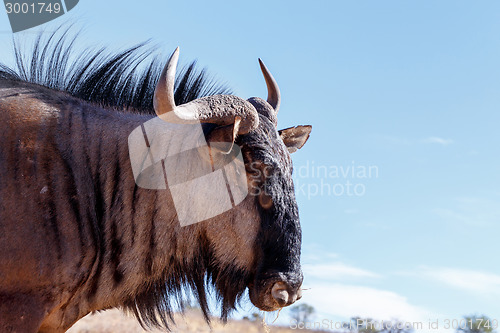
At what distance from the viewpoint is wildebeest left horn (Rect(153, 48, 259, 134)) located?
549 centimetres

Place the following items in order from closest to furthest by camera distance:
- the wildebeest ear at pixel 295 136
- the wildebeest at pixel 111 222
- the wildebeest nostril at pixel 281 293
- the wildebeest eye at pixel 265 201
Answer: the wildebeest at pixel 111 222, the wildebeest nostril at pixel 281 293, the wildebeest eye at pixel 265 201, the wildebeest ear at pixel 295 136

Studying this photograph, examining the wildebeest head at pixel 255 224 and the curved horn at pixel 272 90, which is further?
the curved horn at pixel 272 90

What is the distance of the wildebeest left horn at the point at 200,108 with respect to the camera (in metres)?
5.49

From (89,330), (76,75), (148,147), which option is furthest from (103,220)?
(89,330)

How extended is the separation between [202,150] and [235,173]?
1.32ft

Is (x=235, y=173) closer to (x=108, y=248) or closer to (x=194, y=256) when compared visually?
(x=194, y=256)

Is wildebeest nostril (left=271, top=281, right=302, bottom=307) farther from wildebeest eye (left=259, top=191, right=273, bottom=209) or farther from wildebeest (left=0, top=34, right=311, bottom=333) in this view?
wildebeest eye (left=259, top=191, right=273, bottom=209)

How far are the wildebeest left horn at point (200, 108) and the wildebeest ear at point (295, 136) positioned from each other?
49.2 inches

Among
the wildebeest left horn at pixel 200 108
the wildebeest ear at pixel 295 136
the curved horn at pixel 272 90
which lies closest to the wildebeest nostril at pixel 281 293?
the wildebeest left horn at pixel 200 108

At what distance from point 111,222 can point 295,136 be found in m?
2.73

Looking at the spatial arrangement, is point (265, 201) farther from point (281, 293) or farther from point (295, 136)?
point (295, 136)

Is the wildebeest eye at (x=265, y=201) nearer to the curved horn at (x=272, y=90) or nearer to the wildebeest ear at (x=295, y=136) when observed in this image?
the wildebeest ear at (x=295, y=136)

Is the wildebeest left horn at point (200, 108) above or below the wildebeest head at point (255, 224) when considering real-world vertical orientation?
above

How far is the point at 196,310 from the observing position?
7105 mm
